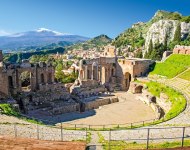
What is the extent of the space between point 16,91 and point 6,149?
2709cm

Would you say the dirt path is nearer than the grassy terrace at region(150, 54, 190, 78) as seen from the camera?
Yes

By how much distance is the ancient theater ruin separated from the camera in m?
38.9

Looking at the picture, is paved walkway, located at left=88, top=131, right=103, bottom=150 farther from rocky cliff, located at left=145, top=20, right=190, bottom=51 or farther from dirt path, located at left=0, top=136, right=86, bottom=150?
rocky cliff, located at left=145, top=20, right=190, bottom=51

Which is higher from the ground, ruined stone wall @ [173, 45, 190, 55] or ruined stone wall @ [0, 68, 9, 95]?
ruined stone wall @ [173, 45, 190, 55]

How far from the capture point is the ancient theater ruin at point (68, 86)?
38.9 meters

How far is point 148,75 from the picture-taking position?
54188 millimetres

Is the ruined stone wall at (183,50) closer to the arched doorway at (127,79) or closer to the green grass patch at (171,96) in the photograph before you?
the arched doorway at (127,79)

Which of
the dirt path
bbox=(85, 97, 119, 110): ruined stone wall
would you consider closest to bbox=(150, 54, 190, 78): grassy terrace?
bbox=(85, 97, 119, 110): ruined stone wall

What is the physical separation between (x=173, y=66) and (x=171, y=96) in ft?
46.8

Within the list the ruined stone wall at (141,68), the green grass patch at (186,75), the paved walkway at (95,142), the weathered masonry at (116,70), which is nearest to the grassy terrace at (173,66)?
the green grass patch at (186,75)

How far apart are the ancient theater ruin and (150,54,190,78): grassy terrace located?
299cm

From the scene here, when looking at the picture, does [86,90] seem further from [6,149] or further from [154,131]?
[6,149]

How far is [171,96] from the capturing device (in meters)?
39.5

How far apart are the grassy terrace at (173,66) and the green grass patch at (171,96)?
472 centimetres
